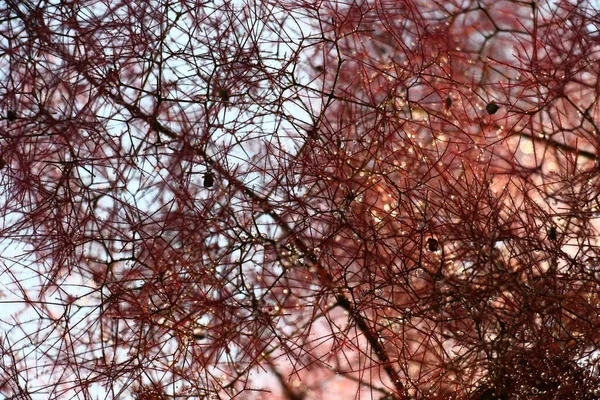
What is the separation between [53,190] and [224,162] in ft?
1.63

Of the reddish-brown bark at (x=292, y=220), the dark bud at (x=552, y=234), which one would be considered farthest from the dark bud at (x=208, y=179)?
the dark bud at (x=552, y=234)

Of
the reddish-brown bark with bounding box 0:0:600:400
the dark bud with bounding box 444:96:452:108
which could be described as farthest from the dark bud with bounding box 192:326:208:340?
the dark bud with bounding box 444:96:452:108

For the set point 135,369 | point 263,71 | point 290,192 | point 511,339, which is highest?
point 263,71

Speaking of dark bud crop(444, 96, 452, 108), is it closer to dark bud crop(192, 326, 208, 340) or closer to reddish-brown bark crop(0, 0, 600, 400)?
reddish-brown bark crop(0, 0, 600, 400)

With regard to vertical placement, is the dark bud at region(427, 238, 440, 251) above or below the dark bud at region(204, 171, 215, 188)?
below

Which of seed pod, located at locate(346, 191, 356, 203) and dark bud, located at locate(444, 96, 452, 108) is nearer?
seed pod, located at locate(346, 191, 356, 203)

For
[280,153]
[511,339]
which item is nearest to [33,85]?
[280,153]

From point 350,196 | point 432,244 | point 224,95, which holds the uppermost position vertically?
point 224,95

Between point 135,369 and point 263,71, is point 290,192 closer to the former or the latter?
point 263,71

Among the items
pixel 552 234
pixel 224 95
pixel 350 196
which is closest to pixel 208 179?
pixel 224 95

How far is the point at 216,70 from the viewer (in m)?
2.23

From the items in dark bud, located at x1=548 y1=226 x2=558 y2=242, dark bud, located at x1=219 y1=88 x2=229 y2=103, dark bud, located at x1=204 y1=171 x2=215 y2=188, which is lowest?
dark bud, located at x1=548 y1=226 x2=558 y2=242

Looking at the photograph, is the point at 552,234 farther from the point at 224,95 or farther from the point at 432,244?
the point at 224,95

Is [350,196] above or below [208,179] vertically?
below
